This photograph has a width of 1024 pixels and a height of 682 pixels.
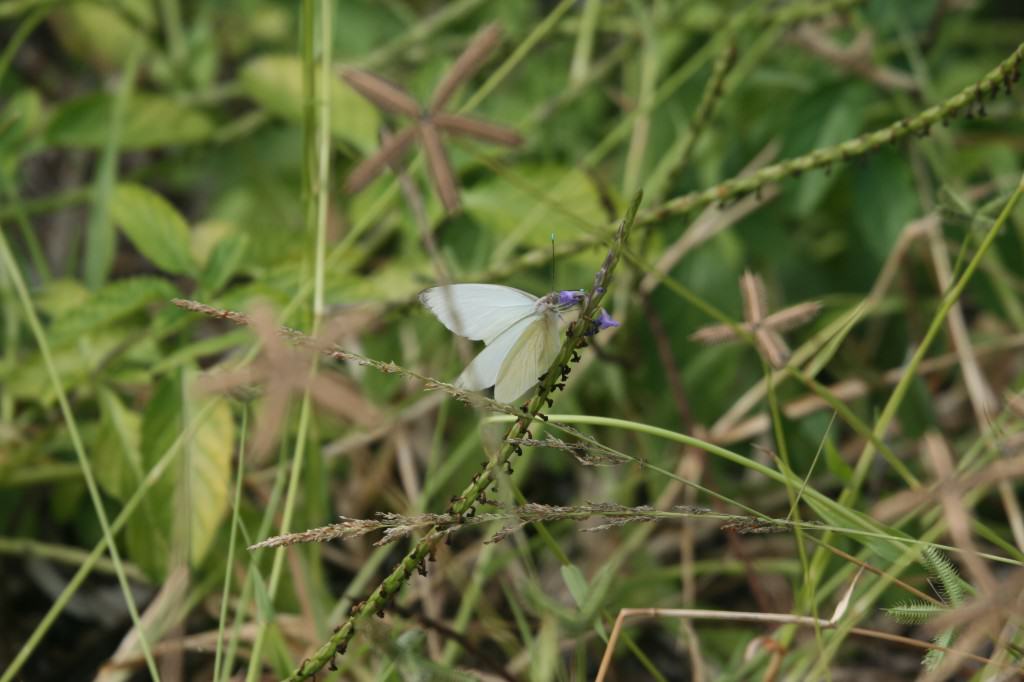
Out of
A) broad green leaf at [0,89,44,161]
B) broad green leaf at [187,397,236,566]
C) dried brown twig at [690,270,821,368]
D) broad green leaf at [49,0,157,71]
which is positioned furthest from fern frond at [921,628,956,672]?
broad green leaf at [49,0,157,71]

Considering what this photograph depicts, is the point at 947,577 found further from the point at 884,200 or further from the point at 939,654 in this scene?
the point at 884,200

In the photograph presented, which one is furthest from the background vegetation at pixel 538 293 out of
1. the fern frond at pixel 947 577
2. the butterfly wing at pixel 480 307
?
the butterfly wing at pixel 480 307

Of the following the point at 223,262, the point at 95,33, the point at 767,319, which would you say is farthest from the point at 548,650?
the point at 95,33

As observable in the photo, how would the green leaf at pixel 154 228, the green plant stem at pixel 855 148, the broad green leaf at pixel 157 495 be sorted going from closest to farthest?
the green plant stem at pixel 855 148 → the broad green leaf at pixel 157 495 → the green leaf at pixel 154 228

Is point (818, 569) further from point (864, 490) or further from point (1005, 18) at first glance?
point (1005, 18)

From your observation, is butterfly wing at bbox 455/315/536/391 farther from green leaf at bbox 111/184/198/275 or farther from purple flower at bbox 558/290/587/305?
green leaf at bbox 111/184/198/275

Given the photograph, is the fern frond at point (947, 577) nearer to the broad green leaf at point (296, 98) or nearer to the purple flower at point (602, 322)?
the purple flower at point (602, 322)
